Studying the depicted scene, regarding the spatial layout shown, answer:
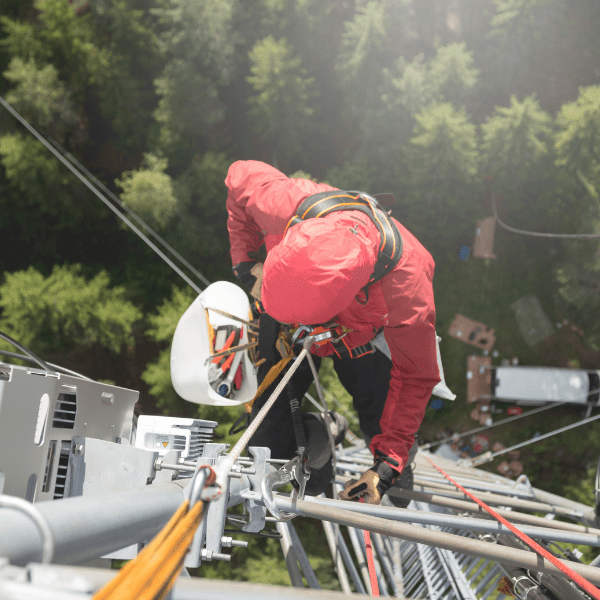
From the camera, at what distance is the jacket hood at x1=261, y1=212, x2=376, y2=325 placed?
2174 mm

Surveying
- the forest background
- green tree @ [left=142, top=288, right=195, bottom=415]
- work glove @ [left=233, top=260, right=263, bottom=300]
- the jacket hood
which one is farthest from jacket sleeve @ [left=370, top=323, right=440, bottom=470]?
green tree @ [left=142, top=288, right=195, bottom=415]

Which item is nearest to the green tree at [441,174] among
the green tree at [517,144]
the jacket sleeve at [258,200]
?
the green tree at [517,144]

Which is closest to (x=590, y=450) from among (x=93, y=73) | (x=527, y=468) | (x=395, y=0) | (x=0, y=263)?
(x=527, y=468)

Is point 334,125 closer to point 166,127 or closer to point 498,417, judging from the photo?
point 166,127

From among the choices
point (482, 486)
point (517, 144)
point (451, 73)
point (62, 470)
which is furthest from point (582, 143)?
point (62, 470)

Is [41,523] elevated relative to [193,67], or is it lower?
lower

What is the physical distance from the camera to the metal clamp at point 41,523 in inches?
31.9

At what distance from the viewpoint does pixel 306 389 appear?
3.48 m

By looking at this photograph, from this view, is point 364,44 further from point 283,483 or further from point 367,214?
point 283,483

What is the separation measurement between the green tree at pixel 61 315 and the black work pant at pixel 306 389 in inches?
267

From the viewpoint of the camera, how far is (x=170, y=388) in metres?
8.80

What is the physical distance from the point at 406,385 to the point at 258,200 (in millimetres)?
1590

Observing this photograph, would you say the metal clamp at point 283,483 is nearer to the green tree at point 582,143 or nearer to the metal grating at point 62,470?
the metal grating at point 62,470

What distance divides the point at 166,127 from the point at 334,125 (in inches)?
162
